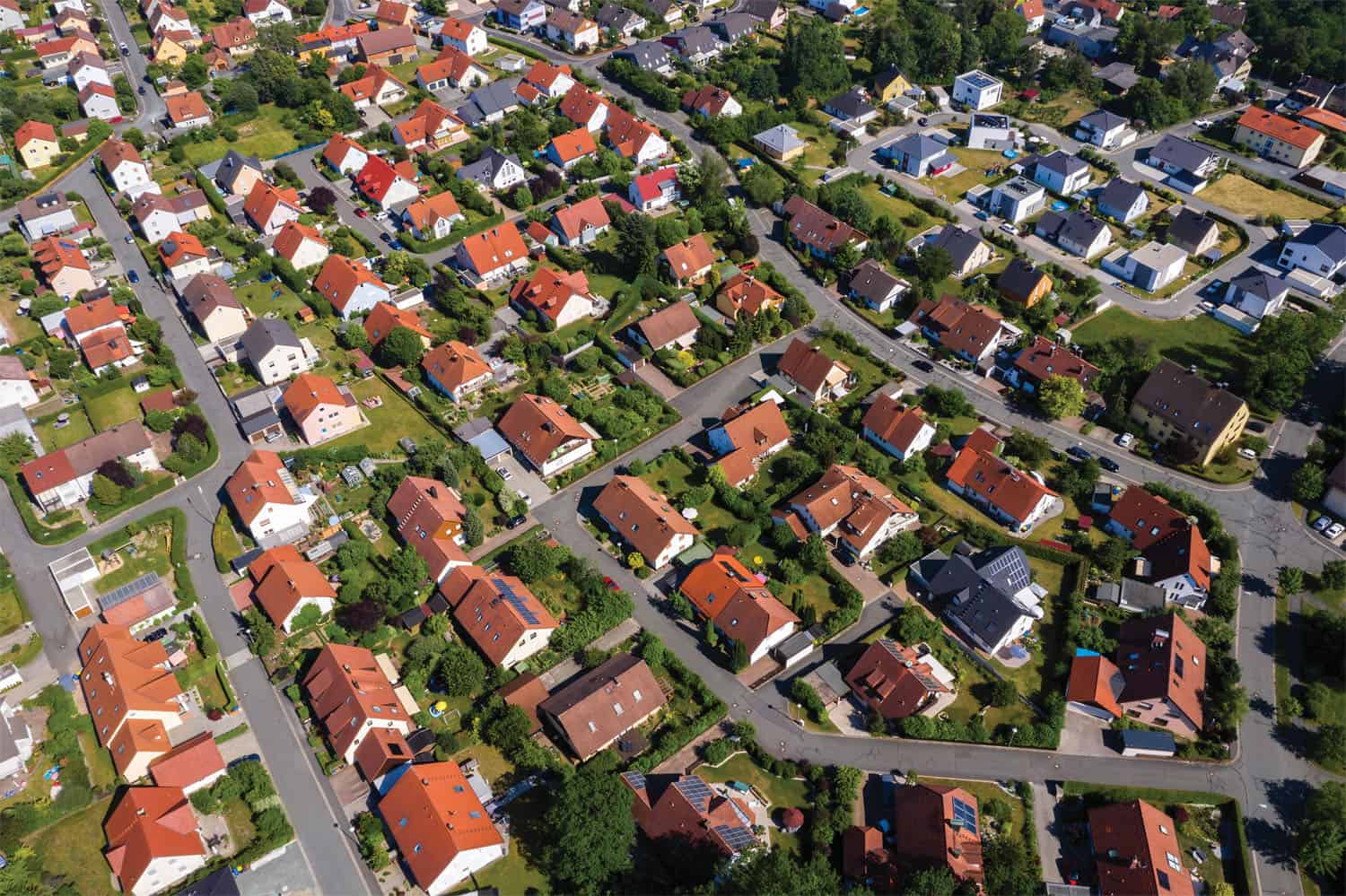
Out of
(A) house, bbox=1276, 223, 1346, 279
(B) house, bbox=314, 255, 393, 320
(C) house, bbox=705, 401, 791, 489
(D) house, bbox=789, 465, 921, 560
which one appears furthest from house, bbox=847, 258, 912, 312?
(B) house, bbox=314, 255, 393, 320

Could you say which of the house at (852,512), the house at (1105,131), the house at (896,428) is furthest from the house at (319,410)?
the house at (1105,131)

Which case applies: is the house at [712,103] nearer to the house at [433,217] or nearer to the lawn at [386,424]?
the house at [433,217]

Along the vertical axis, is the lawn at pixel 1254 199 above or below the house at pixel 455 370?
above

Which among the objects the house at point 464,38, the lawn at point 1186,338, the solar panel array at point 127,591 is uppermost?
the house at point 464,38

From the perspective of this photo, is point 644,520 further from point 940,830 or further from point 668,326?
point 940,830

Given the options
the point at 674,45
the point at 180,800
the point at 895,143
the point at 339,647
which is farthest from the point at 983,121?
the point at 180,800

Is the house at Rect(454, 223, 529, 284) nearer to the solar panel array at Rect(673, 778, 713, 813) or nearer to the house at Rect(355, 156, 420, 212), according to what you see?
the house at Rect(355, 156, 420, 212)
